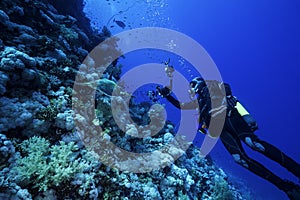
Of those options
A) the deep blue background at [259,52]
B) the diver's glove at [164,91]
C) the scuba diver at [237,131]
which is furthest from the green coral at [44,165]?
the deep blue background at [259,52]

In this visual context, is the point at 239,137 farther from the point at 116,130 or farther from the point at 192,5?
the point at 192,5

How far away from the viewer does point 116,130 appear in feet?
19.3

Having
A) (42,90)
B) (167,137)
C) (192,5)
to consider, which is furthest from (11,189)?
(192,5)

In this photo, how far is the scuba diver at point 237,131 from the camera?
536 cm

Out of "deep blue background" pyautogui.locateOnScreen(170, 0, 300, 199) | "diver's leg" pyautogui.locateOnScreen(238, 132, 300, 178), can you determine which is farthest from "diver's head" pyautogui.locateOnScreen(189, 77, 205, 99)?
"deep blue background" pyautogui.locateOnScreen(170, 0, 300, 199)

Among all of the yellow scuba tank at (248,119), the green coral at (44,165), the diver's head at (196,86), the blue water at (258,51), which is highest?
the blue water at (258,51)

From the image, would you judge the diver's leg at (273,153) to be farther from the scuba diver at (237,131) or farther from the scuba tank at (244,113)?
the scuba tank at (244,113)

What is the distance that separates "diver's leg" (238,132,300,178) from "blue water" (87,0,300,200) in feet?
275

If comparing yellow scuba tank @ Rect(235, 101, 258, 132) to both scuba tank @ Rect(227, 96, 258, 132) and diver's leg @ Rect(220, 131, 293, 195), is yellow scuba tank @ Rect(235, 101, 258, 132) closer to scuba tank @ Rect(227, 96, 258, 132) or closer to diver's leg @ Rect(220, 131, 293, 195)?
scuba tank @ Rect(227, 96, 258, 132)

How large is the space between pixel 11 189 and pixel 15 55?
3000 mm

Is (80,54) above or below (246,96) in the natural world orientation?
below

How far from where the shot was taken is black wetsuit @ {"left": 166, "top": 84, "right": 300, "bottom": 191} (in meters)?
5.35

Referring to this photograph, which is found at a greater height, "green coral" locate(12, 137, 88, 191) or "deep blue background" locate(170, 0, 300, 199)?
"deep blue background" locate(170, 0, 300, 199)

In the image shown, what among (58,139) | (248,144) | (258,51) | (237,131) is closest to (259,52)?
(258,51)
